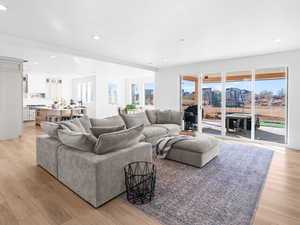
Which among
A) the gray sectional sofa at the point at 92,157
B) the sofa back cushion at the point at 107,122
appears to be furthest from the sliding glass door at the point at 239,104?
the gray sectional sofa at the point at 92,157

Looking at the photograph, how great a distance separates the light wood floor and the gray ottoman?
97 cm

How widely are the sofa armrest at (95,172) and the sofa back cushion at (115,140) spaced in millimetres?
59

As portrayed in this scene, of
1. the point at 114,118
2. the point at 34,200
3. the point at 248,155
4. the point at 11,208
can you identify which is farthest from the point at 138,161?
the point at 248,155

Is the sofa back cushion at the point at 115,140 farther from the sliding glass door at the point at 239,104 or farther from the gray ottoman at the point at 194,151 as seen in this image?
the sliding glass door at the point at 239,104

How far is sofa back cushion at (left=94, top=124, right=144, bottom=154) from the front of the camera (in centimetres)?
204

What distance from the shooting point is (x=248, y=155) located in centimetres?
375

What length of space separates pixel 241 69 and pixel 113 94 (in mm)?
6959

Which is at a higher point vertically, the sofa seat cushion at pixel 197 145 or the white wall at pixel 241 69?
the white wall at pixel 241 69

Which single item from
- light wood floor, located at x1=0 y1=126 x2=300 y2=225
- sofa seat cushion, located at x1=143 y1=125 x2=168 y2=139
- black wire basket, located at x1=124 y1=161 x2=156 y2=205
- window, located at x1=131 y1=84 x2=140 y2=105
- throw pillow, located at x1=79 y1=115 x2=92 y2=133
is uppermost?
window, located at x1=131 y1=84 x2=140 y2=105

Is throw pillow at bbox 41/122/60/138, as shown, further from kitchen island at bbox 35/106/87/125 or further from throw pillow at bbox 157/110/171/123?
kitchen island at bbox 35/106/87/125

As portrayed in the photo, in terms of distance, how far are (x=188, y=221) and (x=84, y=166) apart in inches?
49.7

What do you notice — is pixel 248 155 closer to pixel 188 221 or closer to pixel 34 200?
pixel 188 221

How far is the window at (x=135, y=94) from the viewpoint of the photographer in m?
9.49

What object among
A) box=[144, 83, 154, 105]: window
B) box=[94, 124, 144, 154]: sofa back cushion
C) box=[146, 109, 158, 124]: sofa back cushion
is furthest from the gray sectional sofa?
box=[144, 83, 154, 105]: window
